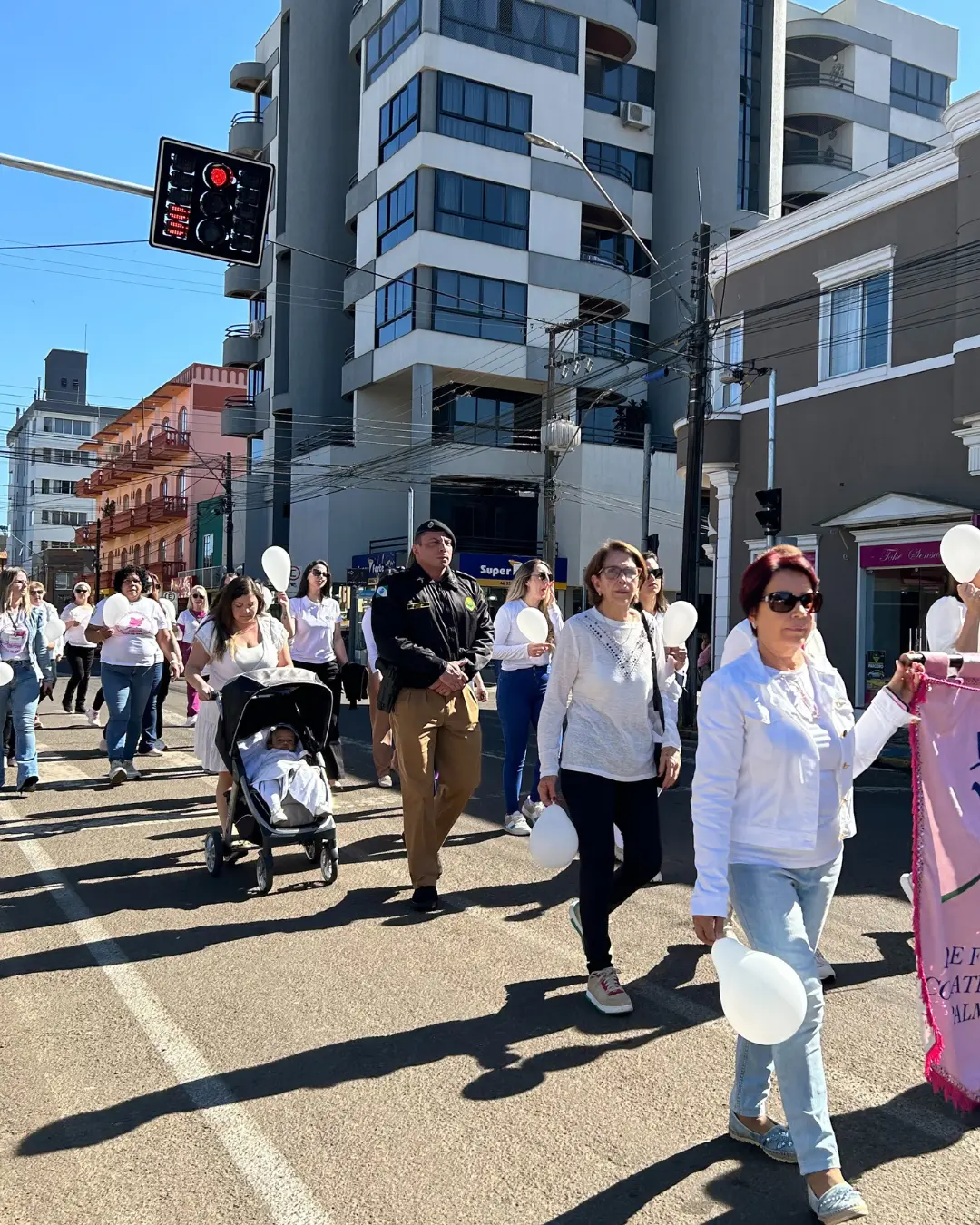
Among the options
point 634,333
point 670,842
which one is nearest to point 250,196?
point 670,842

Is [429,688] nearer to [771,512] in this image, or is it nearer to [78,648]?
[78,648]

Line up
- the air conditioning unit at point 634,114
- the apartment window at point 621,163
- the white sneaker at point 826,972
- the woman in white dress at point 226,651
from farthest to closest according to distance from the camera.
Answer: the air conditioning unit at point 634,114 → the apartment window at point 621,163 → the woman in white dress at point 226,651 → the white sneaker at point 826,972

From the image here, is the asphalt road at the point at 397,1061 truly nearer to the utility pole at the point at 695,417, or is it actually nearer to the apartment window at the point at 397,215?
the utility pole at the point at 695,417

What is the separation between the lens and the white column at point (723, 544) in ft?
68.6

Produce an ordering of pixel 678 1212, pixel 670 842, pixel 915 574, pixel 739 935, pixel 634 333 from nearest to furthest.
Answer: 1. pixel 678 1212
2. pixel 739 935
3. pixel 670 842
4. pixel 915 574
5. pixel 634 333

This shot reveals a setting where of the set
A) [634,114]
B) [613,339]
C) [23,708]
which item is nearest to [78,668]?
A: [23,708]

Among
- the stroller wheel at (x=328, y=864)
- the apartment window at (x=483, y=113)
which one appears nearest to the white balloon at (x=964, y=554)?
the stroller wheel at (x=328, y=864)

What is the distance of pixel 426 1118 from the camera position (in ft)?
11.3

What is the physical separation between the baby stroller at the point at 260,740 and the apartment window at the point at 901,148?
4893cm

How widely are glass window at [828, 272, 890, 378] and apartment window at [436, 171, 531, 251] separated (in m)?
18.7

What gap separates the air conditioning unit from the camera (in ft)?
128

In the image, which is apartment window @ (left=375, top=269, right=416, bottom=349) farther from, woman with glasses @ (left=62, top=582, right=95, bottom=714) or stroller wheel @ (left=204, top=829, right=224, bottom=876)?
stroller wheel @ (left=204, top=829, right=224, bottom=876)

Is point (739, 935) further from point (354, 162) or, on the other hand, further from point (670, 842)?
point (354, 162)

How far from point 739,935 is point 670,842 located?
2.55 meters
